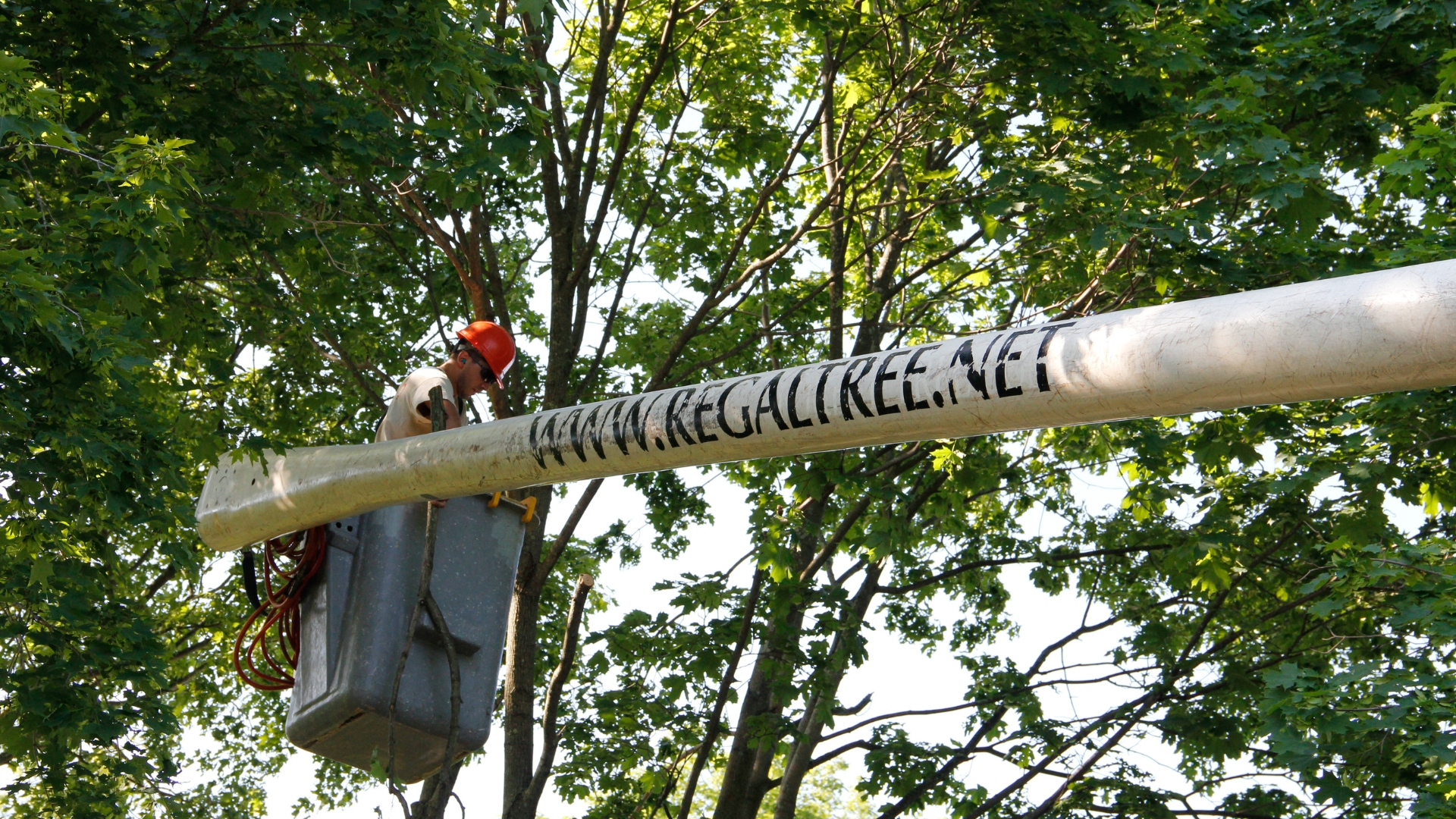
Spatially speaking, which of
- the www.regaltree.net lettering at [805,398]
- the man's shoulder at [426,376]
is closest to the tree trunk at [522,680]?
the man's shoulder at [426,376]

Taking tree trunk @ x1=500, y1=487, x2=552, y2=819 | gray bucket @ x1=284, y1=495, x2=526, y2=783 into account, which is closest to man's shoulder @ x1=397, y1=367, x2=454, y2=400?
gray bucket @ x1=284, y1=495, x2=526, y2=783

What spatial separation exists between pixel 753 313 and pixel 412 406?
22.0ft

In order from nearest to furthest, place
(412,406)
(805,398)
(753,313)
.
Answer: (805,398) < (412,406) < (753,313)

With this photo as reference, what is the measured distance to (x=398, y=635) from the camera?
13.9 feet

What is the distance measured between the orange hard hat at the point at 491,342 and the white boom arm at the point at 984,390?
81 cm

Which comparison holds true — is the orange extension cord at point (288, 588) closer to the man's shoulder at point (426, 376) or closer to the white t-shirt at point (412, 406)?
the white t-shirt at point (412, 406)

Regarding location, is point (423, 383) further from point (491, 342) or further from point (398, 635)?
point (398, 635)

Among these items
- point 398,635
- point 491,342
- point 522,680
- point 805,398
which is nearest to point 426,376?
point 491,342

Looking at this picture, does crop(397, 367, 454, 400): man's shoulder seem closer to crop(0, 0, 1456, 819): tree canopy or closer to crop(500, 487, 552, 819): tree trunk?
crop(0, 0, 1456, 819): tree canopy

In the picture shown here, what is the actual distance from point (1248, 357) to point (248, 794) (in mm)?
12794

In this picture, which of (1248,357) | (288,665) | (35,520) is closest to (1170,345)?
(1248,357)

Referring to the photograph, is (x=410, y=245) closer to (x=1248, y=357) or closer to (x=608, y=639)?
(x=608, y=639)

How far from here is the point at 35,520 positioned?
205 inches

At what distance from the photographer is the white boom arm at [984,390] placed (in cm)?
211
